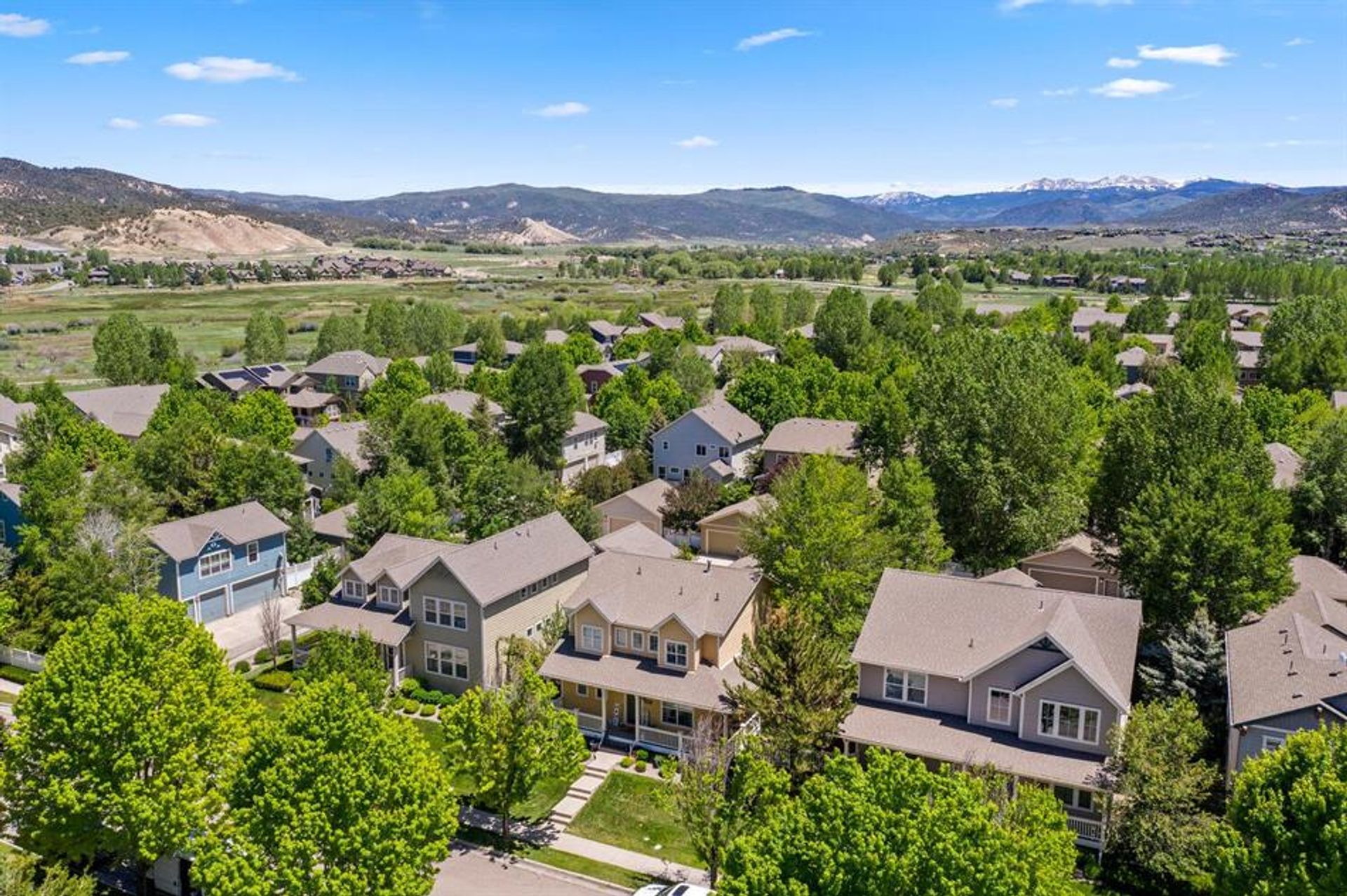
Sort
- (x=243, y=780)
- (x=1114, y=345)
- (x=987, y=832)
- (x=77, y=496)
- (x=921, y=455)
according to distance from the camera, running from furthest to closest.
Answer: (x=1114, y=345)
(x=921, y=455)
(x=77, y=496)
(x=243, y=780)
(x=987, y=832)

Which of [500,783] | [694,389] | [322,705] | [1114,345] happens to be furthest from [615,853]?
[1114,345]

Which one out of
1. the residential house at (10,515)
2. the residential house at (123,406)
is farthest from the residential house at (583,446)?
the residential house at (10,515)

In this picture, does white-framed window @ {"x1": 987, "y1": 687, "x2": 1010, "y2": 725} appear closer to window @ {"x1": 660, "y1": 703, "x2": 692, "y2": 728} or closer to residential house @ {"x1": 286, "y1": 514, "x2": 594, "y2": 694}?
window @ {"x1": 660, "y1": 703, "x2": 692, "y2": 728}

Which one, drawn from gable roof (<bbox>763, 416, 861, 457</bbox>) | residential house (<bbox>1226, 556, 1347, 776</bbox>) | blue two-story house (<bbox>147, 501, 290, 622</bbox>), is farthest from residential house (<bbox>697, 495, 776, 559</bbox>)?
residential house (<bbox>1226, 556, 1347, 776</bbox>)

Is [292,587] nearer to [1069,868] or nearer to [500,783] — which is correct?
[500,783]

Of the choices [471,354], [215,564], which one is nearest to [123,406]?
[215,564]

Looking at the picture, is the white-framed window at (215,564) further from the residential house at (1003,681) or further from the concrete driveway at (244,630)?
the residential house at (1003,681)
